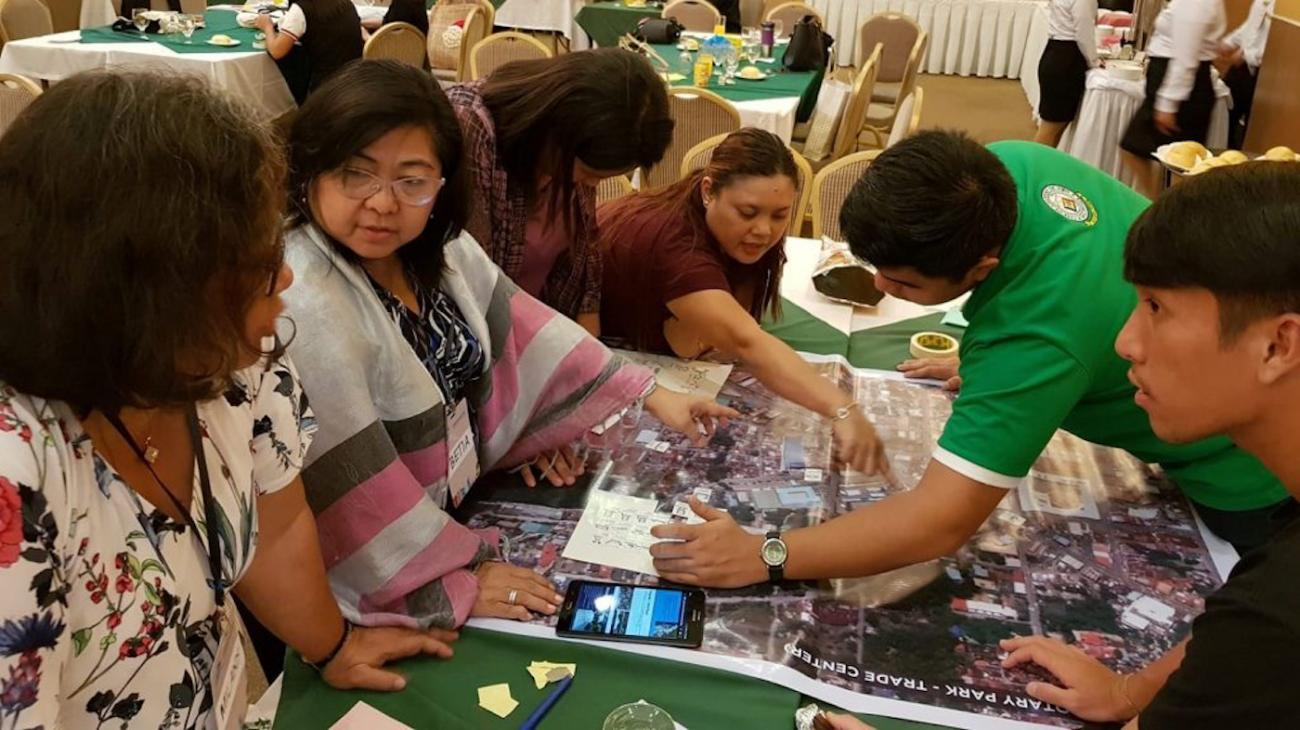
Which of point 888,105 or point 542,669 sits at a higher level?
point 888,105

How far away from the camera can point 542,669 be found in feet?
3.79

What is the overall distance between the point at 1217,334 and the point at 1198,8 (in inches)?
171

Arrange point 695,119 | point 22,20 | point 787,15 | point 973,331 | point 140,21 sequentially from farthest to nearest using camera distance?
point 787,15 → point 22,20 → point 140,21 → point 695,119 → point 973,331

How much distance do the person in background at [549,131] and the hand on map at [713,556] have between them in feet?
2.38

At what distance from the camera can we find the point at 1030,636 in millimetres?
1228

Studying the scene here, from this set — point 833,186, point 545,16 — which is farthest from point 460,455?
point 545,16

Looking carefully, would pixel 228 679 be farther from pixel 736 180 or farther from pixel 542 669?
pixel 736 180

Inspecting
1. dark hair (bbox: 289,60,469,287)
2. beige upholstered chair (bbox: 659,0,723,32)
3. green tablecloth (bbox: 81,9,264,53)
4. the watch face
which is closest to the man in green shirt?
the watch face

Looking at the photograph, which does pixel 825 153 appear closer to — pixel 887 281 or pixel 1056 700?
pixel 887 281

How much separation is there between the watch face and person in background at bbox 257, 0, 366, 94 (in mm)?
4416

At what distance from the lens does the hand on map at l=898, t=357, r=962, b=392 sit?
1915 millimetres

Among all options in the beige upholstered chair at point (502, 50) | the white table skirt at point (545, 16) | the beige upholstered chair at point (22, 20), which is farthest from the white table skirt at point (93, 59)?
the white table skirt at point (545, 16)

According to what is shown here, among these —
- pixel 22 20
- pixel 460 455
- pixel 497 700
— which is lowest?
pixel 497 700

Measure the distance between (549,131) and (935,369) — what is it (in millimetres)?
903
